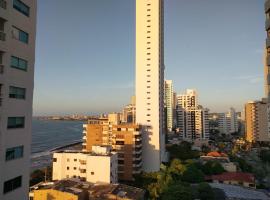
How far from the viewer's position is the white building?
32.1 meters

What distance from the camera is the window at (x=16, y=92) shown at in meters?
9.47

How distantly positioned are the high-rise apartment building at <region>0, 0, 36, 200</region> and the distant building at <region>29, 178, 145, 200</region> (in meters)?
13.1

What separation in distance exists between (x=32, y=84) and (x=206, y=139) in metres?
87.5

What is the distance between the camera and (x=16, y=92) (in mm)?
9766

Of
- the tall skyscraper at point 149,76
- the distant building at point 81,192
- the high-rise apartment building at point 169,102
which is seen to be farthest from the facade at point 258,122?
the distant building at point 81,192

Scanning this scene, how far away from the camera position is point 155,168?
4391cm

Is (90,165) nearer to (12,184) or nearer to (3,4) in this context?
(12,184)

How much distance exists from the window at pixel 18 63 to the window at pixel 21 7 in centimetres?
186

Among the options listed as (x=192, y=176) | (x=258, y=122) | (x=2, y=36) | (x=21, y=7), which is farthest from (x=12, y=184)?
(x=258, y=122)

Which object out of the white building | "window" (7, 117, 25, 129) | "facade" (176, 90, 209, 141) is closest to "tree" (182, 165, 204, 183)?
the white building

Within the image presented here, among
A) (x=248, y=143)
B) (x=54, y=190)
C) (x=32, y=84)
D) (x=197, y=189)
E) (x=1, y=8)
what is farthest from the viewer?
(x=248, y=143)

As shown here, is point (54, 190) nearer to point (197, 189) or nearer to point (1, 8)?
Answer: point (197, 189)

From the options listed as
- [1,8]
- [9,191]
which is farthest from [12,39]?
[9,191]

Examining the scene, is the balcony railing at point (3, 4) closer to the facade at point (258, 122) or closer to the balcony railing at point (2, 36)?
the balcony railing at point (2, 36)
